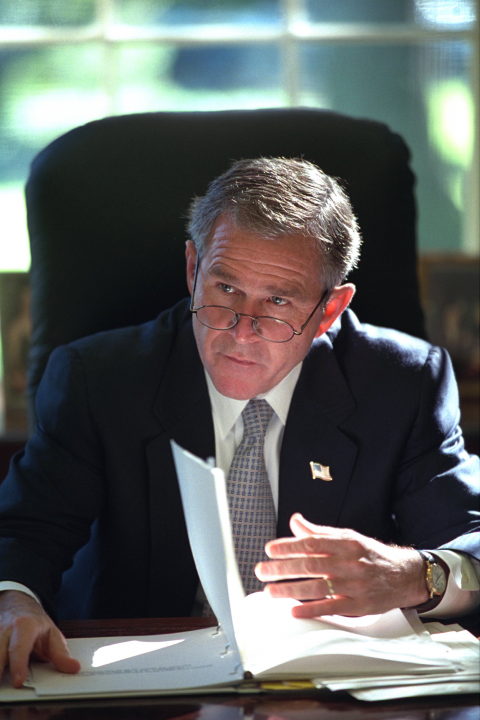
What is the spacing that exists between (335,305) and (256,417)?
0.24 m

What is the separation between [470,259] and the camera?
100 inches

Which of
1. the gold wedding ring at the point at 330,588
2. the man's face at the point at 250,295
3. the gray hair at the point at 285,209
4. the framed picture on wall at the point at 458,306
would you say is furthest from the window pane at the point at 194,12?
the gold wedding ring at the point at 330,588

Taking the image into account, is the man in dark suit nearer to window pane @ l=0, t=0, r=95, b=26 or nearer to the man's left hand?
the man's left hand

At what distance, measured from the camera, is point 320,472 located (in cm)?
133

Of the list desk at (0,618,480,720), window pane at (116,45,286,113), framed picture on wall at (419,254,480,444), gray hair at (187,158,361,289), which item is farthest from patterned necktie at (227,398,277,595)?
window pane at (116,45,286,113)

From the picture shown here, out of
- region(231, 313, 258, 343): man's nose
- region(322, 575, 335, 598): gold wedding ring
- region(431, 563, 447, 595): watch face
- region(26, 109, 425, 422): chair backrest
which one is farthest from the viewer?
region(26, 109, 425, 422): chair backrest

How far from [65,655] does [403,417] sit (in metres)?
0.72

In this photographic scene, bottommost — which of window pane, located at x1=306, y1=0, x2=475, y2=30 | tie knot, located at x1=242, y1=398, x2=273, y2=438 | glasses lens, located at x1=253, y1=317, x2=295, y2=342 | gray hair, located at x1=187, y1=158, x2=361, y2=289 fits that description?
tie knot, located at x1=242, y1=398, x2=273, y2=438

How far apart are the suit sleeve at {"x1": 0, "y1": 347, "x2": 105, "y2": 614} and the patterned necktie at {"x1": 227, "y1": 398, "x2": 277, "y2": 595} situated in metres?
0.23

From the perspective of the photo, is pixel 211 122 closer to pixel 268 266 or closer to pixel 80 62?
pixel 268 266

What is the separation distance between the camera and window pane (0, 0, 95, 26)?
292 centimetres

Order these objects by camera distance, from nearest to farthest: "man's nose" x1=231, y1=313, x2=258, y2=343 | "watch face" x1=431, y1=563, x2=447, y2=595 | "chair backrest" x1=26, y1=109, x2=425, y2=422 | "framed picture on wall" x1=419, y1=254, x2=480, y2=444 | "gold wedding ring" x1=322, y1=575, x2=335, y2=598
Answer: "gold wedding ring" x1=322, y1=575, x2=335, y2=598 → "watch face" x1=431, y1=563, x2=447, y2=595 → "man's nose" x1=231, y1=313, x2=258, y2=343 → "chair backrest" x1=26, y1=109, x2=425, y2=422 → "framed picture on wall" x1=419, y1=254, x2=480, y2=444

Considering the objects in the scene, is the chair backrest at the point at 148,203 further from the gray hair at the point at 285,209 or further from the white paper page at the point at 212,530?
the white paper page at the point at 212,530

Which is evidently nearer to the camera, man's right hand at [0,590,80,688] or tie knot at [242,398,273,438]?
man's right hand at [0,590,80,688]
